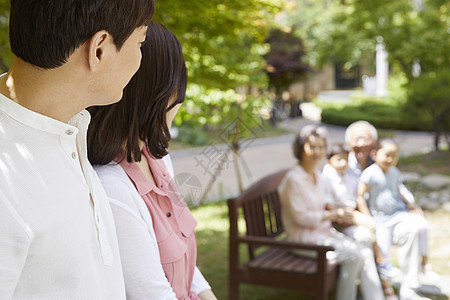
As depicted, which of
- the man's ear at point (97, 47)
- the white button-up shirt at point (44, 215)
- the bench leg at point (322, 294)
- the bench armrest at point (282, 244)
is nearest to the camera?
the white button-up shirt at point (44, 215)

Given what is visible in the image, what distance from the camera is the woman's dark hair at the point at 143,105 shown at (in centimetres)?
153

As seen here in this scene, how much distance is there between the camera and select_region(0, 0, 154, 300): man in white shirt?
1029mm

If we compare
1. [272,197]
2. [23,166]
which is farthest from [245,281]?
[23,166]

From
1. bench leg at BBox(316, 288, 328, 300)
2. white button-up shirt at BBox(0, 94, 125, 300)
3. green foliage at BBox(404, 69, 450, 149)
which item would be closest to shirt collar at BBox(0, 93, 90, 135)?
white button-up shirt at BBox(0, 94, 125, 300)

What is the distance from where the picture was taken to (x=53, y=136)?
3.67 ft

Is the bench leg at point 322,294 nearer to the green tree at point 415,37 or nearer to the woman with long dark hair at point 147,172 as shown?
the woman with long dark hair at point 147,172

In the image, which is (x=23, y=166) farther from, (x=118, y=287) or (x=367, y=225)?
(x=367, y=225)

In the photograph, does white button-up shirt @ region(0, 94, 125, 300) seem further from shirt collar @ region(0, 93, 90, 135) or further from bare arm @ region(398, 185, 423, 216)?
bare arm @ region(398, 185, 423, 216)

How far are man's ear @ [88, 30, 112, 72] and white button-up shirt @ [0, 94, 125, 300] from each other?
5.5 inches

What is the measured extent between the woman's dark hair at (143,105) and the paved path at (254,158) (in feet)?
0.60

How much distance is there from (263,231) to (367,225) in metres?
0.81

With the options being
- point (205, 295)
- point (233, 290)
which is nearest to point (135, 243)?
point (205, 295)

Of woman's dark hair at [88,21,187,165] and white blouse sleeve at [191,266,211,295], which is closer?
woman's dark hair at [88,21,187,165]

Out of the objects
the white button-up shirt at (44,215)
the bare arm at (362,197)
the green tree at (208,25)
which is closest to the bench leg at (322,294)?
the bare arm at (362,197)
